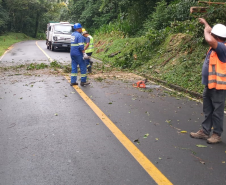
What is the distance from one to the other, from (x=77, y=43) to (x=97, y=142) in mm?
5558

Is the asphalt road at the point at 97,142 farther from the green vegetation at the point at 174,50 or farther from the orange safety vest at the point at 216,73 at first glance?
the green vegetation at the point at 174,50

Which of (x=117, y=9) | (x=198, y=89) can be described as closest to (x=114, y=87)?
(x=198, y=89)

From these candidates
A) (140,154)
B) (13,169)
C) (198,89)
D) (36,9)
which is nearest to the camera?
(13,169)

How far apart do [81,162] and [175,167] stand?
133cm

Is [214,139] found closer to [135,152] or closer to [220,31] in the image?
[135,152]

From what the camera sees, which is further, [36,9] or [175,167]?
[36,9]

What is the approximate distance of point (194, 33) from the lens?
43.8 feet

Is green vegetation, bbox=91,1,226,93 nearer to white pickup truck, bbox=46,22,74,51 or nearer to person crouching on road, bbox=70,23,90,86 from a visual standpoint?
person crouching on road, bbox=70,23,90,86

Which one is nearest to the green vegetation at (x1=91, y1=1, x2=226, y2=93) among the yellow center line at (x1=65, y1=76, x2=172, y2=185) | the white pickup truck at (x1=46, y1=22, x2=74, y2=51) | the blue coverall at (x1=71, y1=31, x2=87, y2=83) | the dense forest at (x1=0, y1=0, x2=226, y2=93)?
the dense forest at (x1=0, y1=0, x2=226, y2=93)

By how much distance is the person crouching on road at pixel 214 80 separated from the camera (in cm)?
501

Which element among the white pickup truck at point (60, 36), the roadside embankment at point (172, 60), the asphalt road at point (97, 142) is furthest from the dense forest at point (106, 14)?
the asphalt road at point (97, 142)

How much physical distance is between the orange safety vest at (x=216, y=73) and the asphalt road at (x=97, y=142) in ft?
3.39

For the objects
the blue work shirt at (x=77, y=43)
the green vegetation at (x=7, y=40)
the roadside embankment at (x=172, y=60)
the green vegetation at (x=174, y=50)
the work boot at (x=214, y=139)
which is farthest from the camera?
the green vegetation at (x=7, y=40)

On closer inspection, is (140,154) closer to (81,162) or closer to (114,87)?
(81,162)
